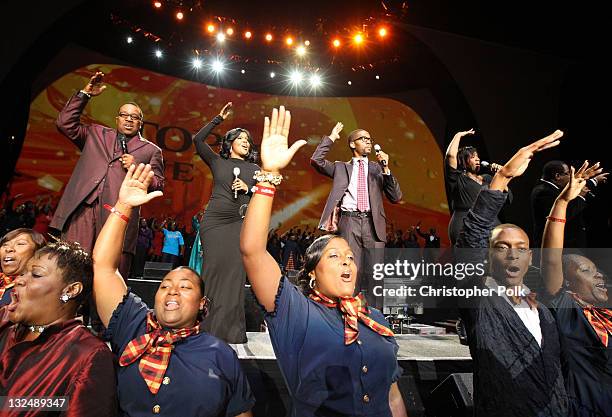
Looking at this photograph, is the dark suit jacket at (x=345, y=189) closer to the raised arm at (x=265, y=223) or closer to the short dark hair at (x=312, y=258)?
the short dark hair at (x=312, y=258)

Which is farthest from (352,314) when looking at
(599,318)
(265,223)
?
(599,318)

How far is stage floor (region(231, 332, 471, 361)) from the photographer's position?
9.20ft

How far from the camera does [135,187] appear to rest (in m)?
2.01

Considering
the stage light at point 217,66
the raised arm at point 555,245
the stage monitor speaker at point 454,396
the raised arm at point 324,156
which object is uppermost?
the stage light at point 217,66

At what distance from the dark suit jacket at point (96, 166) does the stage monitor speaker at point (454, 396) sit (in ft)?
6.98

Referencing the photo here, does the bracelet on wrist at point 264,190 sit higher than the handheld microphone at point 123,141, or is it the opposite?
the handheld microphone at point 123,141

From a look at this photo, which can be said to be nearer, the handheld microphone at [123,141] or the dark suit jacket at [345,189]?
the handheld microphone at [123,141]

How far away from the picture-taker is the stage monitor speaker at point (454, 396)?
241 cm

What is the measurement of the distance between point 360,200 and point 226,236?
1239mm

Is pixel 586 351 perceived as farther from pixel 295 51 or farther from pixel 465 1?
pixel 295 51

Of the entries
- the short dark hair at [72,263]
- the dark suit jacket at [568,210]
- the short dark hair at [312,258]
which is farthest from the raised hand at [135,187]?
the dark suit jacket at [568,210]

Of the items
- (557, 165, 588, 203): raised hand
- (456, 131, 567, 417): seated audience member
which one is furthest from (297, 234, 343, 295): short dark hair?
(557, 165, 588, 203): raised hand

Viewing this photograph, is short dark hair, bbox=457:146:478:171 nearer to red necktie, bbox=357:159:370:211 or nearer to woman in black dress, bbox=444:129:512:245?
woman in black dress, bbox=444:129:512:245

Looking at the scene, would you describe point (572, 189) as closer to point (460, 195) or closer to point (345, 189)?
point (460, 195)
